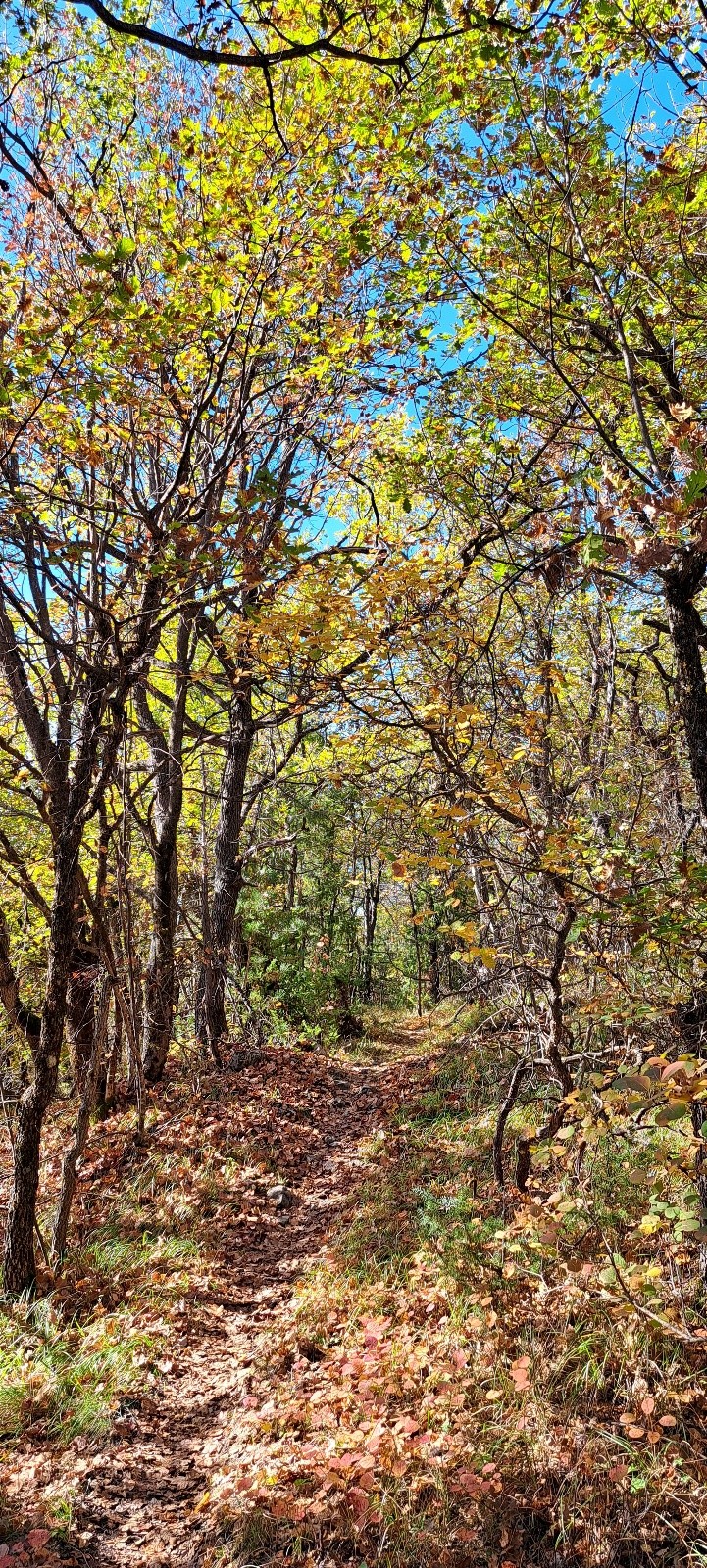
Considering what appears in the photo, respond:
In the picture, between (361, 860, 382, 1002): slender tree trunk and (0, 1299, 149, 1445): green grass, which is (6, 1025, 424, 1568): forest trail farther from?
(361, 860, 382, 1002): slender tree trunk

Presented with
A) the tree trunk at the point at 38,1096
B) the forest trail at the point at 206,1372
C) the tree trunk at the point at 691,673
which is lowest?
the forest trail at the point at 206,1372

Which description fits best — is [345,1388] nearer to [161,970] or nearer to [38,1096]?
[38,1096]

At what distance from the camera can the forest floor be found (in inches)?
133

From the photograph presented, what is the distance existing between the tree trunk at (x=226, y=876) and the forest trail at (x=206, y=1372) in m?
0.82

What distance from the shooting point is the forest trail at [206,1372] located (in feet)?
11.5

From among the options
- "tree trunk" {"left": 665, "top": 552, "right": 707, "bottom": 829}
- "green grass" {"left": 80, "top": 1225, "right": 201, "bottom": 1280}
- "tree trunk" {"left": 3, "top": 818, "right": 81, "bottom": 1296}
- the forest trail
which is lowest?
the forest trail

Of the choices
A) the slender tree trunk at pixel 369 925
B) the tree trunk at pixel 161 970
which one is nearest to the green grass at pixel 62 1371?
the tree trunk at pixel 161 970

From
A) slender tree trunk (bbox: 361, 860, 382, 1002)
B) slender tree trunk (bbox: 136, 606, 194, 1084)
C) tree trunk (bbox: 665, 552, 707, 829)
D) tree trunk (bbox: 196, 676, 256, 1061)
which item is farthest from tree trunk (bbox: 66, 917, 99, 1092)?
slender tree trunk (bbox: 361, 860, 382, 1002)

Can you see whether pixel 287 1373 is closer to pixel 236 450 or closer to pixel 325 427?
pixel 236 450

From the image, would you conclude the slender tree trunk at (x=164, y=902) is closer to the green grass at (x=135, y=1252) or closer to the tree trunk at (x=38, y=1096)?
the green grass at (x=135, y=1252)

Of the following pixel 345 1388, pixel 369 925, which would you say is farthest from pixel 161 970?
pixel 369 925

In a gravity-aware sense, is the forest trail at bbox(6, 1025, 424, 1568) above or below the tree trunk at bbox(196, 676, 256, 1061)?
below

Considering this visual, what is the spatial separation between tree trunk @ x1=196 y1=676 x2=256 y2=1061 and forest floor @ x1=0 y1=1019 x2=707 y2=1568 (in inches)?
97.4

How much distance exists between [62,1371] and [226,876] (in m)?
5.65
